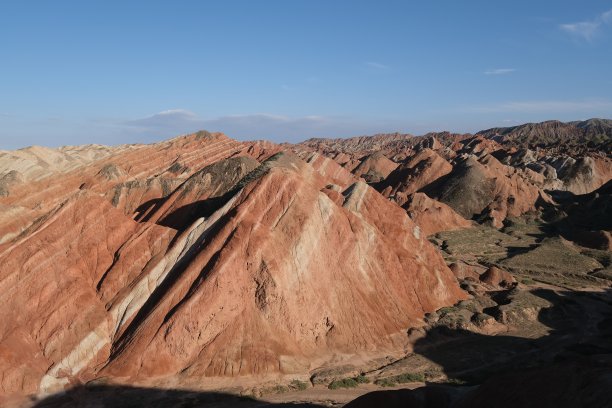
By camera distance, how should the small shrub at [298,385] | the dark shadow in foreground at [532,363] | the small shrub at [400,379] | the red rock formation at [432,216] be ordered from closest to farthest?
1. the dark shadow in foreground at [532,363]
2. the small shrub at [298,385]
3. the small shrub at [400,379]
4. the red rock formation at [432,216]

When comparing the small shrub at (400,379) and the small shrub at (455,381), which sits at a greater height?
the small shrub at (455,381)

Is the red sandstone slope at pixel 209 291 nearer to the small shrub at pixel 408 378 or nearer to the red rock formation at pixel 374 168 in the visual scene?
the small shrub at pixel 408 378

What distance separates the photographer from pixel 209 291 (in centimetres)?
2895

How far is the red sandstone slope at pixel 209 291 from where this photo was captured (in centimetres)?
2703

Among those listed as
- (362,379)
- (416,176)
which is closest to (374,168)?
(416,176)

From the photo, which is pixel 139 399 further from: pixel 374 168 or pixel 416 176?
pixel 374 168

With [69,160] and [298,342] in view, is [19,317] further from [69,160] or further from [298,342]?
[69,160]

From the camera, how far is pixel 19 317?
1098 inches

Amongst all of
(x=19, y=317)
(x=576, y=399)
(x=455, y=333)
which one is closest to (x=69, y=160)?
(x=19, y=317)

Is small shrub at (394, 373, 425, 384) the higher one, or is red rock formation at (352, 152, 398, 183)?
red rock formation at (352, 152, 398, 183)

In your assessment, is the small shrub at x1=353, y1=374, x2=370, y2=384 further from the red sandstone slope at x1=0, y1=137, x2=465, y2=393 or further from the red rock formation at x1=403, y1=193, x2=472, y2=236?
the red rock formation at x1=403, y1=193, x2=472, y2=236

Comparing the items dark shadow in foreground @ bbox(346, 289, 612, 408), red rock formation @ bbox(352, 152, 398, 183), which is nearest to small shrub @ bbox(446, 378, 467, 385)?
dark shadow in foreground @ bbox(346, 289, 612, 408)

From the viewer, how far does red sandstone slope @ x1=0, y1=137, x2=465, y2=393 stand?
27.0 meters

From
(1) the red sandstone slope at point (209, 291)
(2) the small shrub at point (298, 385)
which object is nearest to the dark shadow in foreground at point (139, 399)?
(1) the red sandstone slope at point (209, 291)
